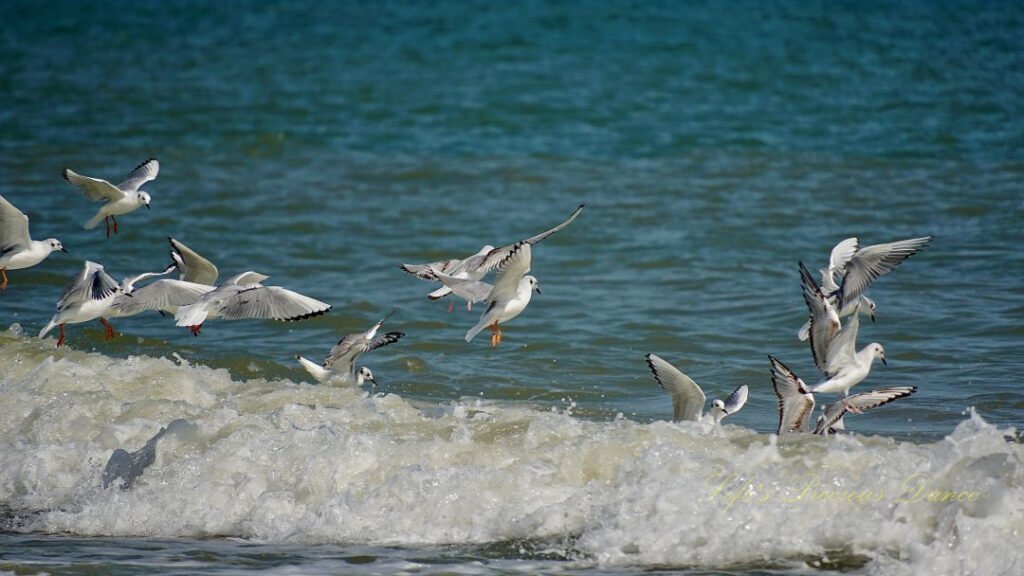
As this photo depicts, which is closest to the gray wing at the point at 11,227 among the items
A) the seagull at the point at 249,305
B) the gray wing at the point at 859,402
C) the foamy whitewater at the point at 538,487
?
the seagull at the point at 249,305

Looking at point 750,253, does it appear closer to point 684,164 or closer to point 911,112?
point 684,164

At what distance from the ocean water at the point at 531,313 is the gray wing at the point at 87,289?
58 cm

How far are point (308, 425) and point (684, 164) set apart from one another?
1239 cm

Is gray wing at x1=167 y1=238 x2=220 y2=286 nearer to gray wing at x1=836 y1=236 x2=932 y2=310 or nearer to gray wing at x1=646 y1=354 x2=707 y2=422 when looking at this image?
gray wing at x1=646 y1=354 x2=707 y2=422

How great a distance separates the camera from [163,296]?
9008 millimetres

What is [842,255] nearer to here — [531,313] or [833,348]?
[833,348]

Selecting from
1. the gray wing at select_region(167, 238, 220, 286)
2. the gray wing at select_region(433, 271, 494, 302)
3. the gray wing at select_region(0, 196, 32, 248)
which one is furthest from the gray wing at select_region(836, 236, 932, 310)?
the gray wing at select_region(0, 196, 32, 248)

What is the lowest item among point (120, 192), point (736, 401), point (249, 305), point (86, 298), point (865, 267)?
point (736, 401)

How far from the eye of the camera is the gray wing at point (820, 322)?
7543mm

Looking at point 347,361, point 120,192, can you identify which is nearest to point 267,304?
point 347,361

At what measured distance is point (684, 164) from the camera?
1894 centimetres

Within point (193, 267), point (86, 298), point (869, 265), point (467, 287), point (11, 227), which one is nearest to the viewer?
point (869, 265)

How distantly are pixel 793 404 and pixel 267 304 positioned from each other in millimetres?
3523

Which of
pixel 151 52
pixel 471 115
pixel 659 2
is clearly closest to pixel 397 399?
pixel 471 115
